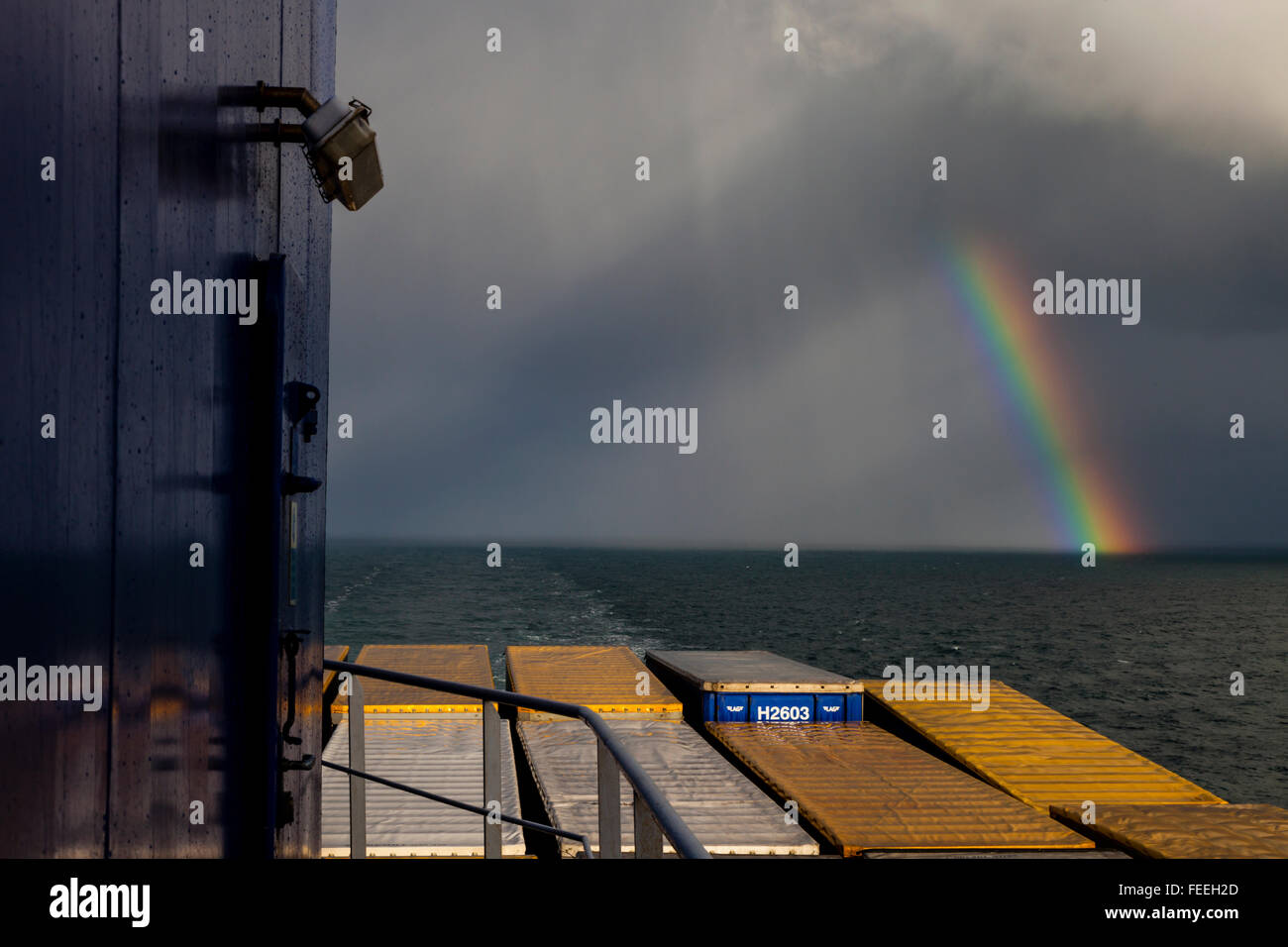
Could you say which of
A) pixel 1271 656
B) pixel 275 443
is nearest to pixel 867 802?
pixel 275 443

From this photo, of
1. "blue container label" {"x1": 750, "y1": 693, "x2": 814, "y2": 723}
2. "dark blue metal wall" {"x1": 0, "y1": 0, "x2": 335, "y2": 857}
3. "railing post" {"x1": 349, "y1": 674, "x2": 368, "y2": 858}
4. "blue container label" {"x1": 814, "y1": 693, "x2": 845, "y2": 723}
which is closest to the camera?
"dark blue metal wall" {"x1": 0, "y1": 0, "x2": 335, "y2": 857}

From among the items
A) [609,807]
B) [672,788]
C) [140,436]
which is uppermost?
[140,436]

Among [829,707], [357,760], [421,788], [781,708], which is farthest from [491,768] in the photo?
[829,707]

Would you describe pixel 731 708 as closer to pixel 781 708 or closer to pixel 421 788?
pixel 781 708

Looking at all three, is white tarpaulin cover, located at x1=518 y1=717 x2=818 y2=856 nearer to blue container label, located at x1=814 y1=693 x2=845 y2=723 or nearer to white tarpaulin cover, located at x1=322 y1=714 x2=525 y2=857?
white tarpaulin cover, located at x1=322 y1=714 x2=525 y2=857

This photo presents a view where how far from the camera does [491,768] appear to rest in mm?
4371

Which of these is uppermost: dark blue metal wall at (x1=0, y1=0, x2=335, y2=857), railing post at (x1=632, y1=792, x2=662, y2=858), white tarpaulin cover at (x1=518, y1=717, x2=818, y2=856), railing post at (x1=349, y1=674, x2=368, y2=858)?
dark blue metal wall at (x1=0, y1=0, x2=335, y2=857)

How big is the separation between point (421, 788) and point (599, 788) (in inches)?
473

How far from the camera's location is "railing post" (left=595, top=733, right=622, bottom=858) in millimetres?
3025

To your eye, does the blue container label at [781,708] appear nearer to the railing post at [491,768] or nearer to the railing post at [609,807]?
the railing post at [491,768]

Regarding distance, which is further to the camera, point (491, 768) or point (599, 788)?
point (491, 768)

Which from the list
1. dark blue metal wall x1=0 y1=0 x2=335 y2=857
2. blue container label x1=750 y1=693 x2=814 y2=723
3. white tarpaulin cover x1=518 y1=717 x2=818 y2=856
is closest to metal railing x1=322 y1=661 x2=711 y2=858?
dark blue metal wall x1=0 y1=0 x2=335 y2=857

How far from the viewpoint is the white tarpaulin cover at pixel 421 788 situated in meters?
10.4

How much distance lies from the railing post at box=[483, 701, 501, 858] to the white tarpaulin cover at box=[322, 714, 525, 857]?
15.8ft
